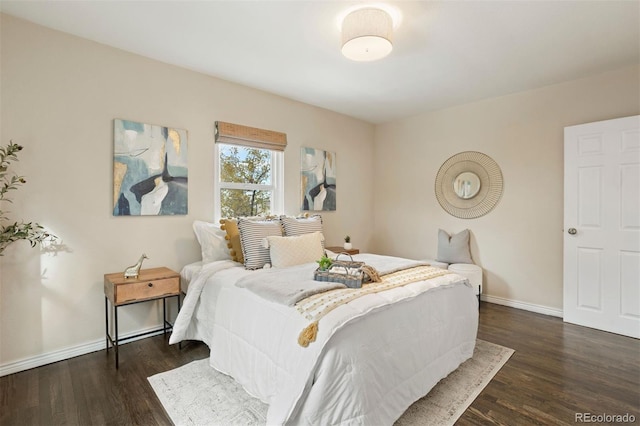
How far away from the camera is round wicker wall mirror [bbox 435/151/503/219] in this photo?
13.0ft

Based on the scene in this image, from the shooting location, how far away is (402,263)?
262 centimetres

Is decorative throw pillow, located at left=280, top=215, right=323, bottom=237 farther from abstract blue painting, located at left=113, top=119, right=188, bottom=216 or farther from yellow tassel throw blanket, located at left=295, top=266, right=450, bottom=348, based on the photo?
yellow tassel throw blanket, located at left=295, top=266, right=450, bottom=348

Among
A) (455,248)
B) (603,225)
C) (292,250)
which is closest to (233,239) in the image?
(292,250)

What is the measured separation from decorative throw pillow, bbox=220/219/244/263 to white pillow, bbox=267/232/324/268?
0.33 metres

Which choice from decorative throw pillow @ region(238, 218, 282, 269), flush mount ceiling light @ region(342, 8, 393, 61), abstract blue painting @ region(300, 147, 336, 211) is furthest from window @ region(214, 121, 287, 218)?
flush mount ceiling light @ region(342, 8, 393, 61)

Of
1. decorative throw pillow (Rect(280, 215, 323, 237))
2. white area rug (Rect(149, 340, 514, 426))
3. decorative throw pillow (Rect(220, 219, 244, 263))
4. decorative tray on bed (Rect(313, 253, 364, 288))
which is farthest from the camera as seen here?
decorative throw pillow (Rect(280, 215, 323, 237))

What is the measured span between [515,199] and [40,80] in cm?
470

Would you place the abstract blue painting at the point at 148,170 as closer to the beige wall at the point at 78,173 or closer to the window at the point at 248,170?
the beige wall at the point at 78,173

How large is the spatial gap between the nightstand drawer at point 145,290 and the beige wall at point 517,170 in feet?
11.0

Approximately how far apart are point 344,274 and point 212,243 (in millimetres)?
1459

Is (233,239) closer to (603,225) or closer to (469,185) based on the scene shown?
(469,185)

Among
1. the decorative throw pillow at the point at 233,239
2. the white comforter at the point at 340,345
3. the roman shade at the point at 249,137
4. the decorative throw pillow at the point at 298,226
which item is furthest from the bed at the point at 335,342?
the roman shade at the point at 249,137

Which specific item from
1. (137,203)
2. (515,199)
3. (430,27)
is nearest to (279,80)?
(430,27)

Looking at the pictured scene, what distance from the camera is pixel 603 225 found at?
314 centimetres
